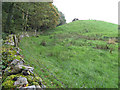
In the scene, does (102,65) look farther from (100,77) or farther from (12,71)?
(12,71)

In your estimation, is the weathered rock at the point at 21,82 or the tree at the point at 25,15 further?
the tree at the point at 25,15

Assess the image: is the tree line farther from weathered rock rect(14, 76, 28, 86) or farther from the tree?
weathered rock rect(14, 76, 28, 86)

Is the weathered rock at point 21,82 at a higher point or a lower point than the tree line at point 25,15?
lower

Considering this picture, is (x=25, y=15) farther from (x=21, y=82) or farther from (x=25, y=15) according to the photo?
(x=21, y=82)

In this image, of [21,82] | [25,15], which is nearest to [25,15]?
[25,15]

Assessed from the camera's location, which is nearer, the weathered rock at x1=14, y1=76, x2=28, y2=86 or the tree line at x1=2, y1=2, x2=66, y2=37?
the weathered rock at x1=14, y1=76, x2=28, y2=86

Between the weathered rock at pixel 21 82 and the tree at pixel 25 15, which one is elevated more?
the tree at pixel 25 15

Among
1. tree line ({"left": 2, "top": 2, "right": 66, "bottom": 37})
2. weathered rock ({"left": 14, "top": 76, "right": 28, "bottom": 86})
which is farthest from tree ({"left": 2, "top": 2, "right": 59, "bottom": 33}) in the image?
weathered rock ({"left": 14, "top": 76, "right": 28, "bottom": 86})

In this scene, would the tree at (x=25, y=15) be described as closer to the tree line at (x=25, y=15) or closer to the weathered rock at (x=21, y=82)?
the tree line at (x=25, y=15)

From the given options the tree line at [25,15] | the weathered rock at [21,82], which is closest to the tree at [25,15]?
the tree line at [25,15]

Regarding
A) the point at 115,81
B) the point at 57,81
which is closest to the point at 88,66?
the point at 115,81

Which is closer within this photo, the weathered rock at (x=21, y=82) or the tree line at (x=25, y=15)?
the weathered rock at (x=21, y=82)

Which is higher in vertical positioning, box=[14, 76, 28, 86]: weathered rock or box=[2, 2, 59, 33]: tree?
box=[2, 2, 59, 33]: tree

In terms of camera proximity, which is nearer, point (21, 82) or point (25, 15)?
point (21, 82)
